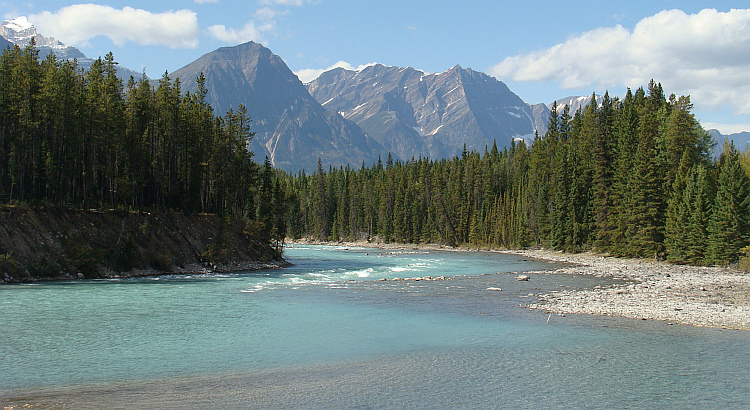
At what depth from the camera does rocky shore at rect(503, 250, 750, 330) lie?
92.0 feet

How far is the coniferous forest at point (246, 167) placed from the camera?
50.2 meters

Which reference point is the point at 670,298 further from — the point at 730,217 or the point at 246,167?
the point at 246,167

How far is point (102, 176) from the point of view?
177 ft

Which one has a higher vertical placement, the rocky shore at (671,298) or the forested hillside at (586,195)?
the forested hillside at (586,195)

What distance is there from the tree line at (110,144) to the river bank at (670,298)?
4211 centimetres

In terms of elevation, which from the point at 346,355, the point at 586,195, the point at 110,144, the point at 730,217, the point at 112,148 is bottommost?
the point at 346,355

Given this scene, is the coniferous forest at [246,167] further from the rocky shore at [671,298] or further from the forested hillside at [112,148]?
the rocky shore at [671,298]

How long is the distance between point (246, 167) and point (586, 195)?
5426cm

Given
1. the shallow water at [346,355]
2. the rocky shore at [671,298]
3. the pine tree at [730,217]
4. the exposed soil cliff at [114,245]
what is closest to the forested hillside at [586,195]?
the pine tree at [730,217]

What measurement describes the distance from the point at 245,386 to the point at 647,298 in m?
28.2

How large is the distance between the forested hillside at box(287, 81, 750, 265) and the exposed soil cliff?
24127mm

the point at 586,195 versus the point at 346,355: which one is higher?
the point at 586,195

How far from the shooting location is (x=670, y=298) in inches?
1347

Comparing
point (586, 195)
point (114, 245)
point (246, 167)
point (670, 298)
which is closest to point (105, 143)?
point (114, 245)
